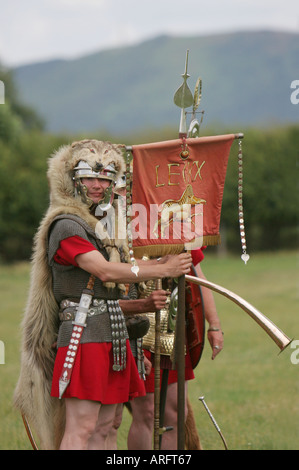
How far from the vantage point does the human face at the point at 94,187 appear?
4402mm

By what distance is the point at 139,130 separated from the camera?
34188mm

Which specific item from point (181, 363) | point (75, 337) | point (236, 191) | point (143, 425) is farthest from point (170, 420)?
point (236, 191)

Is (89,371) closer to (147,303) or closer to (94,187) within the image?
(147,303)

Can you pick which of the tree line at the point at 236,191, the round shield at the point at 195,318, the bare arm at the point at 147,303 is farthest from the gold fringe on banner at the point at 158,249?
the tree line at the point at 236,191

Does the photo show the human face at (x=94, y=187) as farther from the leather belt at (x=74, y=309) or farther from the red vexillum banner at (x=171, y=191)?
the leather belt at (x=74, y=309)

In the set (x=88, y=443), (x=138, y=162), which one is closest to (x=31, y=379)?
(x=88, y=443)

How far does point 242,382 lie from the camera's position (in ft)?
32.1

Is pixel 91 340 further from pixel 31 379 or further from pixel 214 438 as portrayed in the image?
pixel 214 438

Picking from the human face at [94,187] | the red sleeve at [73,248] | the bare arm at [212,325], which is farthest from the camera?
the bare arm at [212,325]

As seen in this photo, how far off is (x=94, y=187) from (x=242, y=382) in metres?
5.97

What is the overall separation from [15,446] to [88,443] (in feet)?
7.34

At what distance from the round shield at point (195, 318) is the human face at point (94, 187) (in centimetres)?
93

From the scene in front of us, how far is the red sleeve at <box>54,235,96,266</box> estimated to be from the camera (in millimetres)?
4145

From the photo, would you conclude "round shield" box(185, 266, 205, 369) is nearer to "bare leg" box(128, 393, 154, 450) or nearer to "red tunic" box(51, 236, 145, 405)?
"bare leg" box(128, 393, 154, 450)
